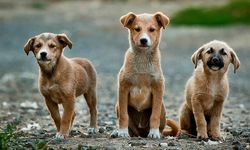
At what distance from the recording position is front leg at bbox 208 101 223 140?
35.0 feet

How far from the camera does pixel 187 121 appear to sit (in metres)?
11.3

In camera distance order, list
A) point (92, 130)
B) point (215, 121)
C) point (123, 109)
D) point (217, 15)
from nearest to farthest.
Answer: point (123, 109)
point (215, 121)
point (92, 130)
point (217, 15)

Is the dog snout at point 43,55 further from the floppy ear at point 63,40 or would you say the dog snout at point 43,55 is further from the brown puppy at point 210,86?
the brown puppy at point 210,86

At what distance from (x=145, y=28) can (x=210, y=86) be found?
124 cm

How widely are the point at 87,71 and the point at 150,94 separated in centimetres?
→ 138

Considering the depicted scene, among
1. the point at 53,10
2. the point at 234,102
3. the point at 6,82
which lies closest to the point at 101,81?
the point at 6,82

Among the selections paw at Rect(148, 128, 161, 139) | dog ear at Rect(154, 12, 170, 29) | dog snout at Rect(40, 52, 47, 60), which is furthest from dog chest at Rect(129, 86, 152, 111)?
dog snout at Rect(40, 52, 47, 60)

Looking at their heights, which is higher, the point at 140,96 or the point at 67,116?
the point at 140,96

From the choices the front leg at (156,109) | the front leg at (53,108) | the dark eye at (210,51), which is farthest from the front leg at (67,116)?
the dark eye at (210,51)

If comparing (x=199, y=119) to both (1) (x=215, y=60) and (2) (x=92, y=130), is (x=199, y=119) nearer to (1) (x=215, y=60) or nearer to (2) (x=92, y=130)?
(1) (x=215, y=60)

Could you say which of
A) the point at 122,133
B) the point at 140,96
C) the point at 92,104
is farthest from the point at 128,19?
the point at 92,104

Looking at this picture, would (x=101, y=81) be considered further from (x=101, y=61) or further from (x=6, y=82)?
(x=101, y=61)

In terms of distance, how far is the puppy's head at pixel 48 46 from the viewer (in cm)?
1053

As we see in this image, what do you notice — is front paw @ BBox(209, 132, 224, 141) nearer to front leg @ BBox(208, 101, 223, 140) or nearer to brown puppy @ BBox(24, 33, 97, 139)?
front leg @ BBox(208, 101, 223, 140)
